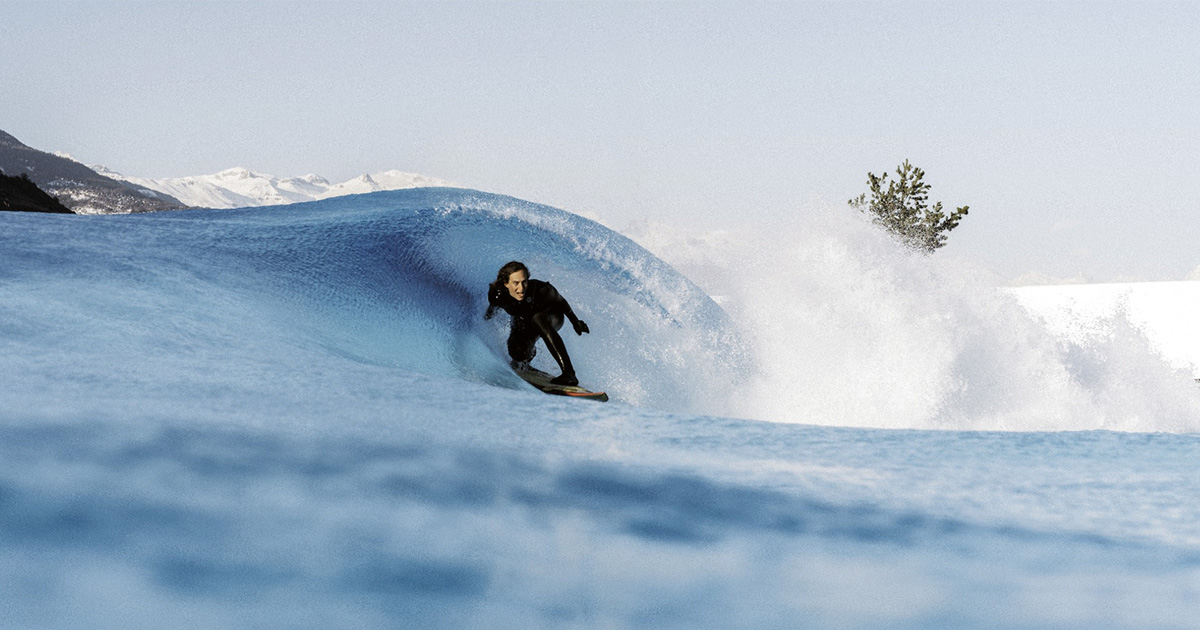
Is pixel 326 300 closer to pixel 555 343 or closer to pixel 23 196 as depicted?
pixel 555 343

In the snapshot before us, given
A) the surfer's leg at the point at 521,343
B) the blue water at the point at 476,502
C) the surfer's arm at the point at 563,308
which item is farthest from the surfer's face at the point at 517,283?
the blue water at the point at 476,502

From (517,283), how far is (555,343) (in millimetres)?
529

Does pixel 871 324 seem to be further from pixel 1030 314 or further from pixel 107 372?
pixel 107 372

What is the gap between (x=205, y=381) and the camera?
154 inches

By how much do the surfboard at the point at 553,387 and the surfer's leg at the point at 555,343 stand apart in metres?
0.07

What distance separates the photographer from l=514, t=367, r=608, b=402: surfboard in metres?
6.32

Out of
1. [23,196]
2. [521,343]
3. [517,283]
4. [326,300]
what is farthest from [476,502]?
[23,196]

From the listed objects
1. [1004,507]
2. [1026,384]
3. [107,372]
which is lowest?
[107,372]

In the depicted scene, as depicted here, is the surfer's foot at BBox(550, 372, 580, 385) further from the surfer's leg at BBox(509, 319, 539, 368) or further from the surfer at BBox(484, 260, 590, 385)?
the surfer's leg at BBox(509, 319, 539, 368)

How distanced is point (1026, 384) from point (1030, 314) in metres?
1.31

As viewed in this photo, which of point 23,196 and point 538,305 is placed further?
point 23,196

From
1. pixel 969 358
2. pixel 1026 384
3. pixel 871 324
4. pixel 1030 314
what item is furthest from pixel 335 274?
pixel 1030 314

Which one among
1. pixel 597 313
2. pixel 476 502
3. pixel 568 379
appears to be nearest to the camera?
pixel 476 502

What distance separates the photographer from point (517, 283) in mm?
6535
